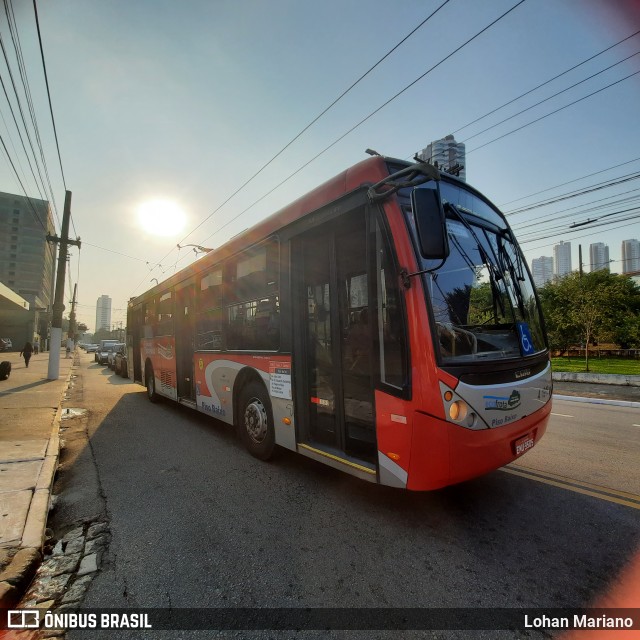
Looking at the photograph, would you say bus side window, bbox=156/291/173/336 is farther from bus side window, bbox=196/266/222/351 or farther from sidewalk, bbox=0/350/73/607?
sidewalk, bbox=0/350/73/607

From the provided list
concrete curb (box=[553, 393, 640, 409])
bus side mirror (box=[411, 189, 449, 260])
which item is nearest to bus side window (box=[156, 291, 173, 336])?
bus side mirror (box=[411, 189, 449, 260])

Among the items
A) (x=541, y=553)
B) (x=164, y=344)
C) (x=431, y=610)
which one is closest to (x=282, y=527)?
(x=431, y=610)

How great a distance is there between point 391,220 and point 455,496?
2.89 metres

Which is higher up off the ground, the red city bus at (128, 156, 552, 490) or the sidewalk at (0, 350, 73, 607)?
the red city bus at (128, 156, 552, 490)

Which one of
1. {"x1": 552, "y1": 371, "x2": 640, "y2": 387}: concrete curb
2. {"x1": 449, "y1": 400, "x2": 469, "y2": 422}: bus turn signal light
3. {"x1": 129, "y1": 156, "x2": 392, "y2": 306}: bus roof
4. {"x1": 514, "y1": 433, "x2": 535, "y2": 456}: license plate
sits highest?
{"x1": 129, "y1": 156, "x2": 392, "y2": 306}: bus roof

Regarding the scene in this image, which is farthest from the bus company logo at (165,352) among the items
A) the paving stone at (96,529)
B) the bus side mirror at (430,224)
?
the bus side mirror at (430,224)

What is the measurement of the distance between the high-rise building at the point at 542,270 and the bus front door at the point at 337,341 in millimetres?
40843

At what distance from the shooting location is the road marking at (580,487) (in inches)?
148

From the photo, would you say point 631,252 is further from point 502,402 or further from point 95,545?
point 95,545

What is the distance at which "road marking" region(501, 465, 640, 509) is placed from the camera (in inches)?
148

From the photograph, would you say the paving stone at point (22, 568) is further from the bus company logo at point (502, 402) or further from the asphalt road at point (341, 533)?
the bus company logo at point (502, 402)

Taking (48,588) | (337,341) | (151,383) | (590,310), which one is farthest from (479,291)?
(590,310)

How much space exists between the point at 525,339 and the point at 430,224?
5.53ft

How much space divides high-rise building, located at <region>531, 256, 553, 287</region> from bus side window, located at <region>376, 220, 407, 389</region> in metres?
41.3
